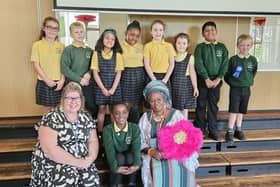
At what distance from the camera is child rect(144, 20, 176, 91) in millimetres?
2991

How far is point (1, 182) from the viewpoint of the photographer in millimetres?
2605

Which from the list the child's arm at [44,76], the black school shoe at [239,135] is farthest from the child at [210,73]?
the child's arm at [44,76]

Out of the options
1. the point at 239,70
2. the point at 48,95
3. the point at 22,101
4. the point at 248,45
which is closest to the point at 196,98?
the point at 239,70

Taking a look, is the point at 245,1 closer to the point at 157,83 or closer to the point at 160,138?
the point at 157,83

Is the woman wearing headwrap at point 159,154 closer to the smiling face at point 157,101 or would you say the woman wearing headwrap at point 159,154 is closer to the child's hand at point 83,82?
the smiling face at point 157,101

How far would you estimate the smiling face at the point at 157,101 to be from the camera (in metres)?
2.45

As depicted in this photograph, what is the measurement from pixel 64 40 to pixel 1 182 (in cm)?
160

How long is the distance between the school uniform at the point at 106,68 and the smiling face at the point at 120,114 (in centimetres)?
39

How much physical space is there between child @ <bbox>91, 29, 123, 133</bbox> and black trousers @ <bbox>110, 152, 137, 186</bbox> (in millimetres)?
609

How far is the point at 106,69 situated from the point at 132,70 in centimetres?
29

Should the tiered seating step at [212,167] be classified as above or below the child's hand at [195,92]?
below

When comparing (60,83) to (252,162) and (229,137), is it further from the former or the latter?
(252,162)

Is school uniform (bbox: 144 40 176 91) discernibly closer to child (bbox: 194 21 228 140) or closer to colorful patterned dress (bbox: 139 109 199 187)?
child (bbox: 194 21 228 140)

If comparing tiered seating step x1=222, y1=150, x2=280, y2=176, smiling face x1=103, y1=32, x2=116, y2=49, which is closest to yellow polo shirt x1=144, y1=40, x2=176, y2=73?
smiling face x1=103, y1=32, x2=116, y2=49
